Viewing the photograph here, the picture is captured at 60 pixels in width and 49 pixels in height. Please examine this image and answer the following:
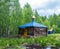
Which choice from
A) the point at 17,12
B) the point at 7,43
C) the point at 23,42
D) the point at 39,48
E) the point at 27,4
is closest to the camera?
the point at 39,48

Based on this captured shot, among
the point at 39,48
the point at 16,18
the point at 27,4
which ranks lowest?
the point at 39,48

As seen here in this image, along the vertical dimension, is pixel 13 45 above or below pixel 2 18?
below

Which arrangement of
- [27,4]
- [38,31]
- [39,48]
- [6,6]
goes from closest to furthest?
1. [39,48]
2. [38,31]
3. [6,6]
4. [27,4]

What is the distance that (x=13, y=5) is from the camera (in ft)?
165

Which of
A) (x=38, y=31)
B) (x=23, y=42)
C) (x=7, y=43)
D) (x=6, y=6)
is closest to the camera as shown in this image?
(x=7, y=43)

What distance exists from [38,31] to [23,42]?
13.4 meters

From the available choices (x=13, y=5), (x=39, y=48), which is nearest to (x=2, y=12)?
(x=13, y=5)

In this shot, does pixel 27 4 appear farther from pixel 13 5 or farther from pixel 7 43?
pixel 7 43

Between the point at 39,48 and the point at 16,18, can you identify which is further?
the point at 16,18

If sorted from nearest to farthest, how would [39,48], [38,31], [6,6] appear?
1. [39,48]
2. [38,31]
3. [6,6]

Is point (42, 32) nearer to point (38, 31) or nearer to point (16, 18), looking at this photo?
point (38, 31)

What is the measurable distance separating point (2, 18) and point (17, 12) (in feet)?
20.4

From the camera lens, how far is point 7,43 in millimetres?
27641

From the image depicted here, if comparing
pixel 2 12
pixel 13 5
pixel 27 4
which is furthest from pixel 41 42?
pixel 27 4
